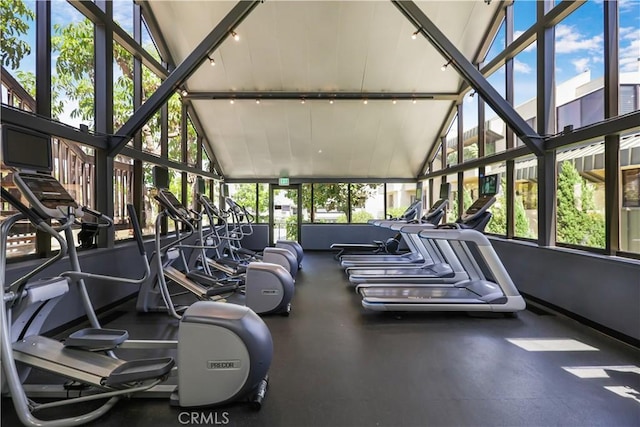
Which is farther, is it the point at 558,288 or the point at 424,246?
the point at 424,246

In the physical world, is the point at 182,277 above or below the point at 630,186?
below

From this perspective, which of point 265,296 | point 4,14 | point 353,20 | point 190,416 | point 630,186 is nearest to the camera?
point 190,416

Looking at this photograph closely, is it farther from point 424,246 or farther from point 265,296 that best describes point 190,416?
point 424,246

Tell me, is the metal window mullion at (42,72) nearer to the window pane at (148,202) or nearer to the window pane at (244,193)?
the window pane at (148,202)

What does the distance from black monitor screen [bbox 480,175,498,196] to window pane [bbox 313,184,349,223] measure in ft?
19.6

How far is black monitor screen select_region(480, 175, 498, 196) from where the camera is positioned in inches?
173

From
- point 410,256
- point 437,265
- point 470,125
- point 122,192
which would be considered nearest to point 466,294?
point 437,265

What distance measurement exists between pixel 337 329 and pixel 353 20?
17.6 feet

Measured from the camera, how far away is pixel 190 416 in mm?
2166

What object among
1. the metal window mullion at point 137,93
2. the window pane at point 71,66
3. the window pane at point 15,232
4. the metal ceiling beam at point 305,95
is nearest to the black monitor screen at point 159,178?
the window pane at point 71,66

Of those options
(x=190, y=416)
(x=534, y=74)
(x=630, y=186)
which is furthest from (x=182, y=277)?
(x=534, y=74)

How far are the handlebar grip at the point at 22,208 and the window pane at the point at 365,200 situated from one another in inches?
346

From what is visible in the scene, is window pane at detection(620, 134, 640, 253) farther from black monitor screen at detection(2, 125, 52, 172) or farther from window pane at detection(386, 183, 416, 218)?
window pane at detection(386, 183, 416, 218)

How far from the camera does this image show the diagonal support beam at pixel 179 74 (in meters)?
4.74
